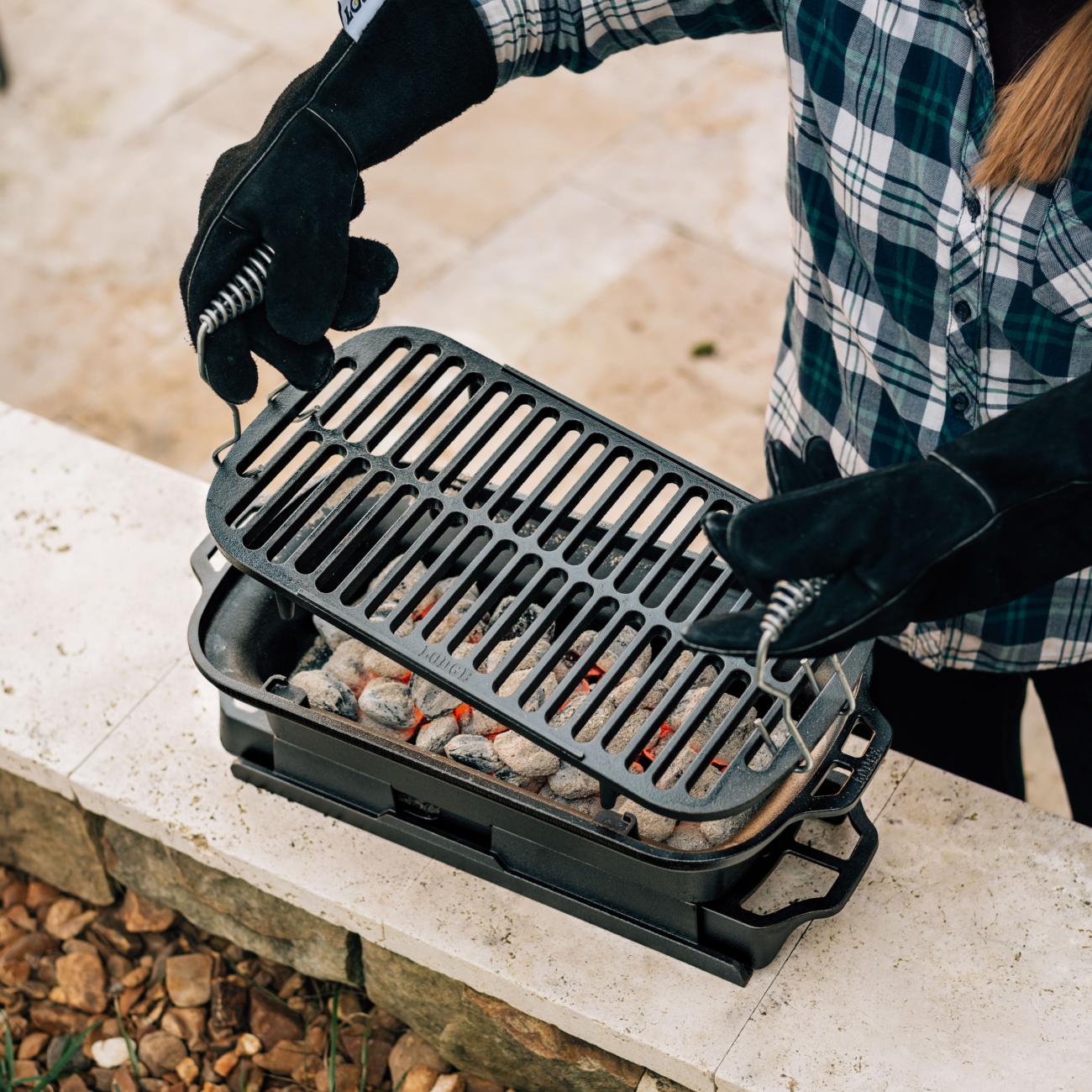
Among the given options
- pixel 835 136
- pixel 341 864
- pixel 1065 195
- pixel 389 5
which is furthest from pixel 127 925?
pixel 1065 195

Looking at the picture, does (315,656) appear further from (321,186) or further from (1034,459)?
(1034,459)

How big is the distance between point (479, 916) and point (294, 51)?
301 cm

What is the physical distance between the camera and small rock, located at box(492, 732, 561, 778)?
56.3 inches

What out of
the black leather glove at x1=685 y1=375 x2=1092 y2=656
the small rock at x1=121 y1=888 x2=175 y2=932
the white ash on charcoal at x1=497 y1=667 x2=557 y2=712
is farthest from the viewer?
the small rock at x1=121 y1=888 x2=175 y2=932

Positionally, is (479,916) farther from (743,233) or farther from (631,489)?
(743,233)

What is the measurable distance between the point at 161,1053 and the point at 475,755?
750 mm

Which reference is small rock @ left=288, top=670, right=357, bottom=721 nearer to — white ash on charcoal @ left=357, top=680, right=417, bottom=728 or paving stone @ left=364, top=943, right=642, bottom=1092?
white ash on charcoal @ left=357, top=680, right=417, bottom=728

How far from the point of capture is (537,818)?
1364 mm

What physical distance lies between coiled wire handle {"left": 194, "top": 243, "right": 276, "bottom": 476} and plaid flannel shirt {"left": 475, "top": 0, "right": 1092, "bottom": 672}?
0.37 metres

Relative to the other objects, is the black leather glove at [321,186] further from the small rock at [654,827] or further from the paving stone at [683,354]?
the paving stone at [683,354]

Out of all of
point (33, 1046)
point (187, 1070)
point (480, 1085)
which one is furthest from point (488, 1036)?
point (33, 1046)

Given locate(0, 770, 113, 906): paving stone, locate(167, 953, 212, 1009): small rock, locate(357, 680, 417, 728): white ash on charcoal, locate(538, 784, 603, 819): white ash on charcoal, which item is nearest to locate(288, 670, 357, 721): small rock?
locate(357, 680, 417, 728): white ash on charcoal

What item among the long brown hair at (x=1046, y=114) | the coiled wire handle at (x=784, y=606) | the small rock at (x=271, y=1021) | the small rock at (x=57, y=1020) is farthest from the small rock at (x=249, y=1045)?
the long brown hair at (x=1046, y=114)

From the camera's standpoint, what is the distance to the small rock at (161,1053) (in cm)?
182
